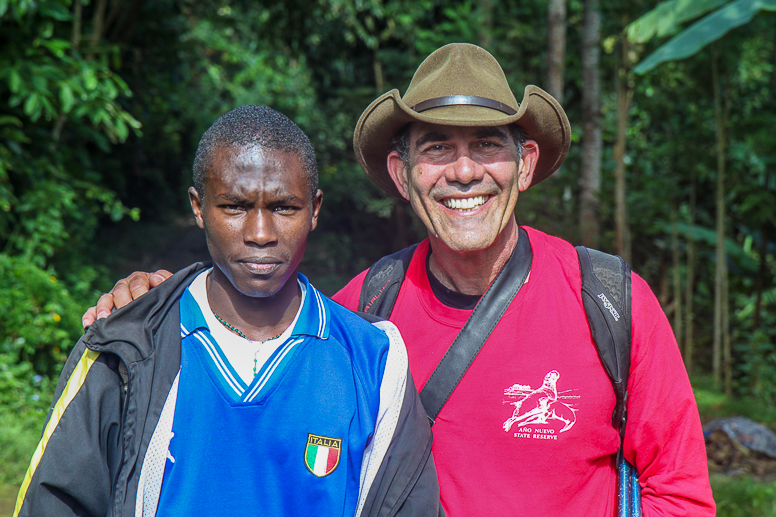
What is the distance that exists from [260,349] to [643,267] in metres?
7.54

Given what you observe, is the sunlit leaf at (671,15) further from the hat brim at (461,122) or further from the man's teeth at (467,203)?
the man's teeth at (467,203)

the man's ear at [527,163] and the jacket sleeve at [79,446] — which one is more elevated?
the man's ear at [527,163]

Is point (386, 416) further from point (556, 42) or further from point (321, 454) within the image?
point (556, 42)

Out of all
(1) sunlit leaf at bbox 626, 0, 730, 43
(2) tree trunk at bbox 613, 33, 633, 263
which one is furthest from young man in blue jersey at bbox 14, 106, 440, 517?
(2) tree trunk at bbox 613, 33, 633, 263

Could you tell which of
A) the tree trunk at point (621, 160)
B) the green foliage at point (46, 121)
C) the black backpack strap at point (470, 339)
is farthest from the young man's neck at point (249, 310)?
the tree trunk at point (621, 160)

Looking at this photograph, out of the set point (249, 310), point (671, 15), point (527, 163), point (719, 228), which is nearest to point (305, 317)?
point (249, 310)

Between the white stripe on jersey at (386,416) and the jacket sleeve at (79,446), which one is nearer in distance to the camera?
the jacket sleeve at (79,446)

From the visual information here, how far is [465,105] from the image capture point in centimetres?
222

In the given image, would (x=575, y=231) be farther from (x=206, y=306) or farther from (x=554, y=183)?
(x=206, y=306)

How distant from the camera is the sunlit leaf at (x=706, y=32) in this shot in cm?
532

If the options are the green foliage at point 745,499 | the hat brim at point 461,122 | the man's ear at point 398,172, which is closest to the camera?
the hat brim at point 461,122

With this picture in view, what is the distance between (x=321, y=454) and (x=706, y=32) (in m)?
5.17

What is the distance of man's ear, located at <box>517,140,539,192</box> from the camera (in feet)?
7.87

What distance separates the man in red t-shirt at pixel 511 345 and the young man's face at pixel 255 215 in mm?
315
